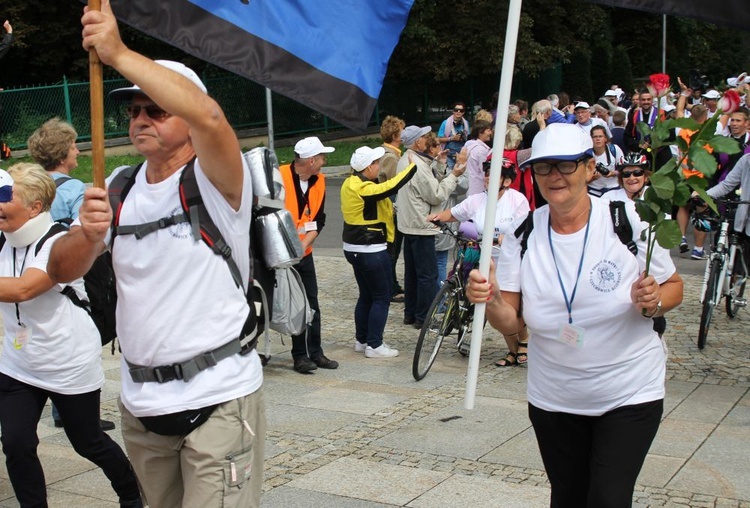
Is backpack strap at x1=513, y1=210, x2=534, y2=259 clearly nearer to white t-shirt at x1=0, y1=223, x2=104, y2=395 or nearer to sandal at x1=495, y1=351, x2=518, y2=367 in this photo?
white t-shirt at x1=0, y1=223, x2=104, y2=395

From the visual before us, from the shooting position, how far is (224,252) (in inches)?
134

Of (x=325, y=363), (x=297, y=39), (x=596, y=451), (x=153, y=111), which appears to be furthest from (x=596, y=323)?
(x=325, y=363)

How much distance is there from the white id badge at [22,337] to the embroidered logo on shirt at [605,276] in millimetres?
2715

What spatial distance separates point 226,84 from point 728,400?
2515cm

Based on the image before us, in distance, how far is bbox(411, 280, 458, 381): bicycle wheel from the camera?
8492 mm

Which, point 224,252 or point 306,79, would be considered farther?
point 306,79

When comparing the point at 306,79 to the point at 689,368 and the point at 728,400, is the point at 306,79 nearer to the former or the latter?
the point at 728,400

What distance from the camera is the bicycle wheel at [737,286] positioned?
32.5ft

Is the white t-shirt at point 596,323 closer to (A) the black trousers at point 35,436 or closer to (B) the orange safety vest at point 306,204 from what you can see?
(A) the black trousers at point 35,436

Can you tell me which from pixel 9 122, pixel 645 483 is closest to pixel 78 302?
pixel 645 483

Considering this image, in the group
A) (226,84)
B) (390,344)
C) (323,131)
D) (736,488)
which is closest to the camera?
(736,488)

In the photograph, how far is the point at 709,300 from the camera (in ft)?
29.9

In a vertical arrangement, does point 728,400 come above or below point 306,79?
below

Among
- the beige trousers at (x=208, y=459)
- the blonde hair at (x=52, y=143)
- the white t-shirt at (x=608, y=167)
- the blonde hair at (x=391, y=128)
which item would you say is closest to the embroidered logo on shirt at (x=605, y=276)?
Answer: the beige trousers at (x=208, y=459)
